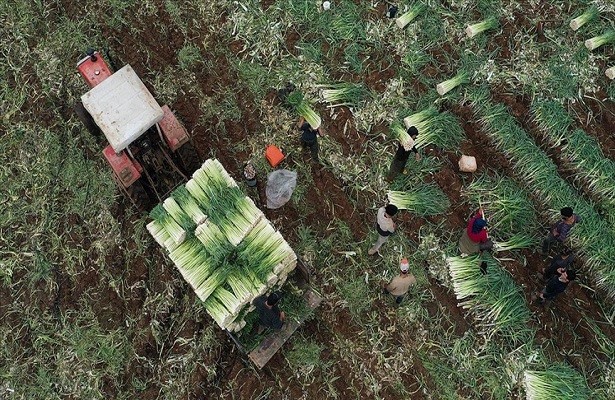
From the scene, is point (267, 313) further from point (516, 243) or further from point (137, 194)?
point (516, 243)

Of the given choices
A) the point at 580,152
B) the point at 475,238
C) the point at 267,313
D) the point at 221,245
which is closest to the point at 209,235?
the point at 221,245

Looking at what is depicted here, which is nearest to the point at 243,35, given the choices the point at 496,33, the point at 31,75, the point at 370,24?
the point at 370,24

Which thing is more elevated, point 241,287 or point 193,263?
point 193,263

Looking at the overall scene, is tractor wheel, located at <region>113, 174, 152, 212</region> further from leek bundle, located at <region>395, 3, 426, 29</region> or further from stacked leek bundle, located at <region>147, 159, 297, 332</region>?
leek bundle, located at <region>395, 3, 426, 29</region>

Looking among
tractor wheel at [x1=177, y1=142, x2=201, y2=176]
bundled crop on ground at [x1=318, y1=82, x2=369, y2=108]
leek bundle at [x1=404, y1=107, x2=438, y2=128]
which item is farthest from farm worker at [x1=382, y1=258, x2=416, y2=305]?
tractor wheel at [x1=177, y1=142, x2=201, y2=176]

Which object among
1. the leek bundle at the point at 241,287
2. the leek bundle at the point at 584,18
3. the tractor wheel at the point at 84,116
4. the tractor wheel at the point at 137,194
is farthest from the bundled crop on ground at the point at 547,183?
the tractor wheel at the point at 84,116
